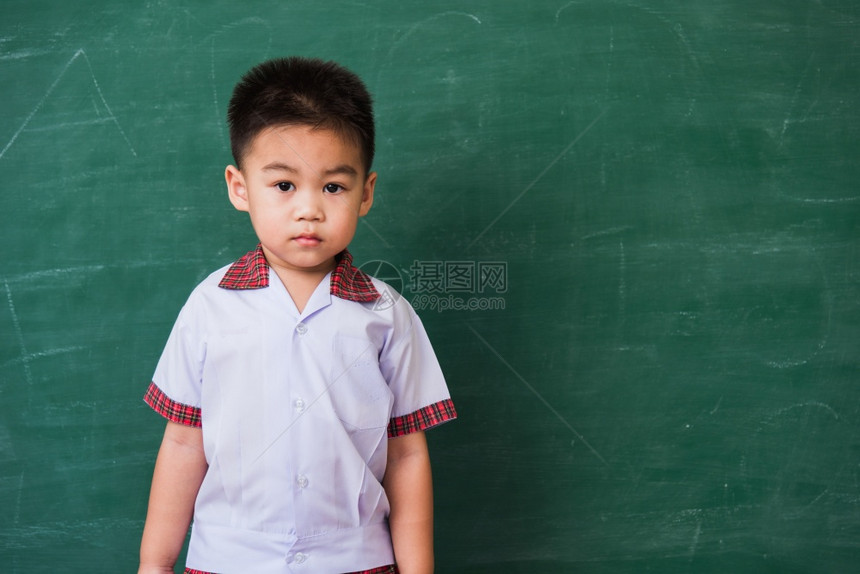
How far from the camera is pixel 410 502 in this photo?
3.44 feet

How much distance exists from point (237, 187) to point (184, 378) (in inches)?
10.3

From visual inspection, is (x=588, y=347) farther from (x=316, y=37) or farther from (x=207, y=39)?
(x=207, y=39)

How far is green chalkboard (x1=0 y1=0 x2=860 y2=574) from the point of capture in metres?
1.38

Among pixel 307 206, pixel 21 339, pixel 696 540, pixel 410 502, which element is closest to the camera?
pixel 307 206

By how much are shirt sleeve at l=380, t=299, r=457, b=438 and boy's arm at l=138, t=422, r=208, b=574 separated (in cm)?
27

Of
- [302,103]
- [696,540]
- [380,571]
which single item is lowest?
[696,540]

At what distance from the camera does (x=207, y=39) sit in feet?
4.54

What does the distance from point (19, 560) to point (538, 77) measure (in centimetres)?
131

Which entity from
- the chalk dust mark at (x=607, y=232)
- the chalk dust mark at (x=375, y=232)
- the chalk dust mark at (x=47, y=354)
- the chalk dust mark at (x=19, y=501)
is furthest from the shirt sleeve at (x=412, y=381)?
the chalk dust mark at (x=19, y=501)

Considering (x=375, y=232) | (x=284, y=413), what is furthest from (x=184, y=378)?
(x=375, y=232)

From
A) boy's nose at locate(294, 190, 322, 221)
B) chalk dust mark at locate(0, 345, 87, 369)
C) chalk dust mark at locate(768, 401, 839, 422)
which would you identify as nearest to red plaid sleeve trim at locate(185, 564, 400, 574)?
boy's nose at locate(294, 190, 322, 221)

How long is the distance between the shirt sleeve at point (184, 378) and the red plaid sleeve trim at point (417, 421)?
0.26m

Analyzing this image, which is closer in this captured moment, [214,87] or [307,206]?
[307,206]

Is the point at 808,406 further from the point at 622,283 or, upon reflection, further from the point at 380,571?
the point at 380,571
